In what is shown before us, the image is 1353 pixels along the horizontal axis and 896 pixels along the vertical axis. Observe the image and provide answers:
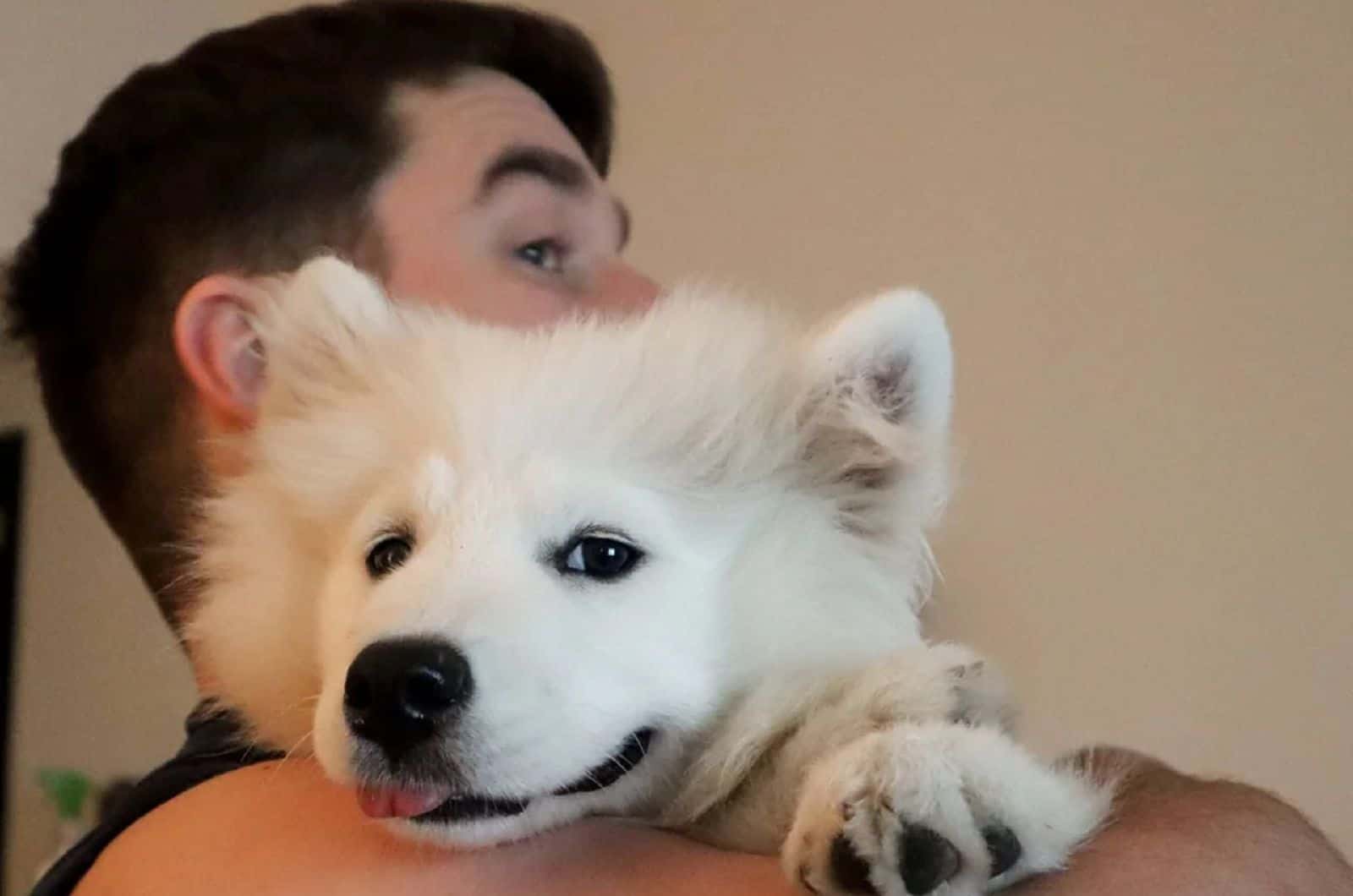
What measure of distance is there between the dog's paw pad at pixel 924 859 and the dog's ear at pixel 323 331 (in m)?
0.83

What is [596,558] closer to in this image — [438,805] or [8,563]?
[438,805]

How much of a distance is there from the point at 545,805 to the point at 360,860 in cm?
17

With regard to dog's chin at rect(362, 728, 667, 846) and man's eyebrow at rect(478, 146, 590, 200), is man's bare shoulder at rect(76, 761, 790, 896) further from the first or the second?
man's eyebrow at rect(478, 146, 590, 200)

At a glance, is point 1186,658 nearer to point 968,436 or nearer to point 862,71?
point 968,436

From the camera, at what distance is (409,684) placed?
1041 mm

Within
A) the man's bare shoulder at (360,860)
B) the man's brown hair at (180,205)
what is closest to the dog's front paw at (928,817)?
the man's bare shoulder at (360,860)

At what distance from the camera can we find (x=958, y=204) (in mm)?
2947

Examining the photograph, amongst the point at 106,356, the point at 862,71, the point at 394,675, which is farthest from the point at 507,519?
the point at 862,71

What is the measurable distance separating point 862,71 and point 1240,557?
4.76ft

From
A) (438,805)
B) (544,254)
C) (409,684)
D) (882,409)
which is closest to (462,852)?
(438,805)

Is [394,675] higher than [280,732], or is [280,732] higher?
[394,675]

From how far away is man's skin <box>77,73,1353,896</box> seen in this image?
1059 millimetres

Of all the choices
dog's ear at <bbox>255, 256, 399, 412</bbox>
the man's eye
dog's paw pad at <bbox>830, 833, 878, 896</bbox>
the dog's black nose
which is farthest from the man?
dog's paw pad at <bbox>830, 833, 878, 896</bbox>

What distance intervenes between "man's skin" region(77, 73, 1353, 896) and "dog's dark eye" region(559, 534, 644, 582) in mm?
231
